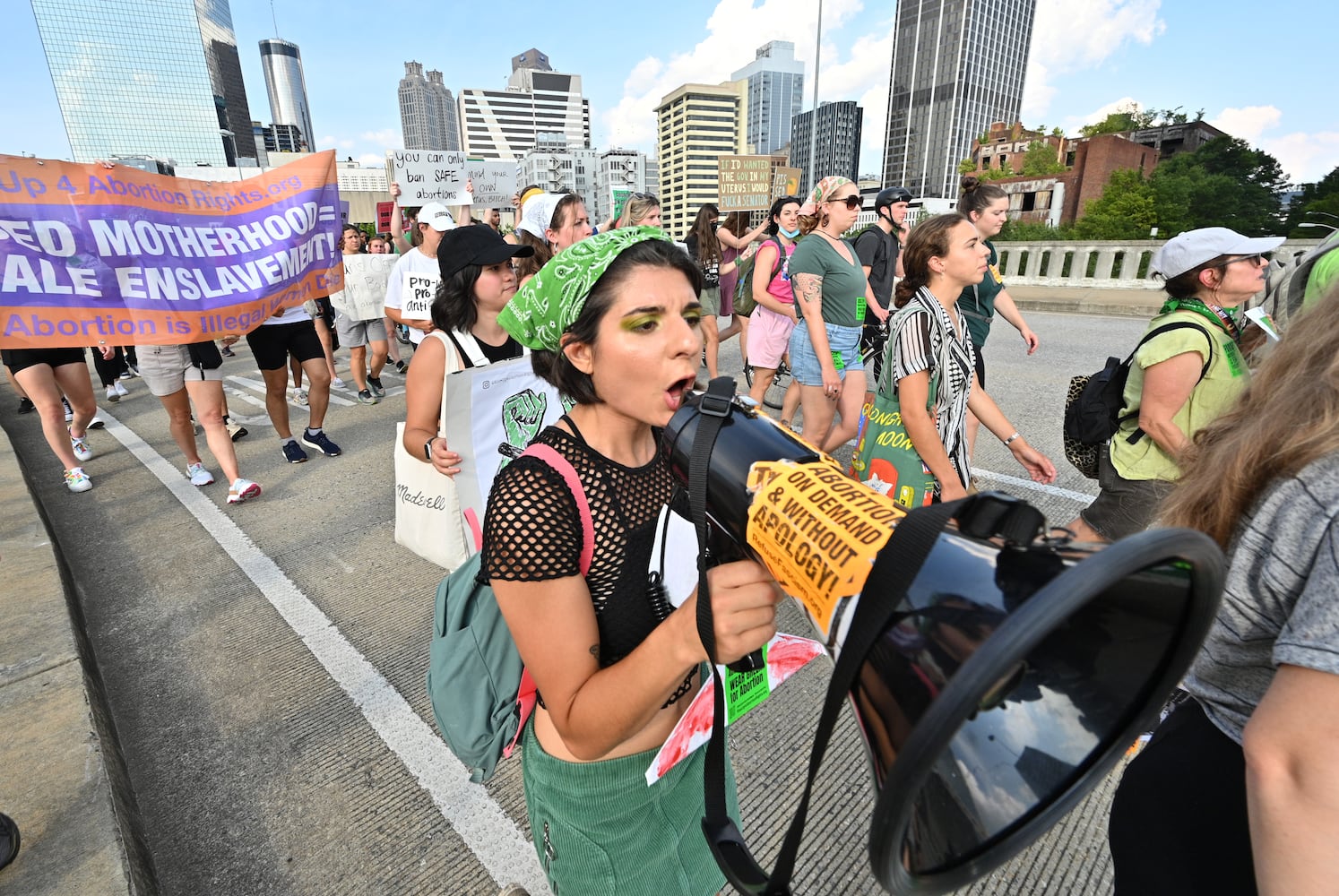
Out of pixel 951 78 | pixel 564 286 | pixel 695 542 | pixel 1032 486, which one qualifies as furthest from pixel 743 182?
pixel 951 78

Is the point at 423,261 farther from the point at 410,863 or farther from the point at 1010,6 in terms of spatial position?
the point at 1010,6

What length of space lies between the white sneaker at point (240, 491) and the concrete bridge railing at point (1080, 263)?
54.8ft

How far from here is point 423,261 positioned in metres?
5.35

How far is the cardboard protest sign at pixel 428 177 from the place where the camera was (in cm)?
770

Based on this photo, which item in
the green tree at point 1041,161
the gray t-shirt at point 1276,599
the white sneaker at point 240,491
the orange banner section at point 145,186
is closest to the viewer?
the gray t-shirt at point 1276,599

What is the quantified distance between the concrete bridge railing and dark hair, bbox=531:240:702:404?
17374mm

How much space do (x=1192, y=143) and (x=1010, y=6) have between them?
2267 inches

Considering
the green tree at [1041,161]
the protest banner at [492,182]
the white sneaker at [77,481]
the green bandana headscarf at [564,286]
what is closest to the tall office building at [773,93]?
the green tree at [1041,161]

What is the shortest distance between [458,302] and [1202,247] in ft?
9.71

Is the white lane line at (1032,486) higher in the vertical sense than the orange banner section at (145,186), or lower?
lower

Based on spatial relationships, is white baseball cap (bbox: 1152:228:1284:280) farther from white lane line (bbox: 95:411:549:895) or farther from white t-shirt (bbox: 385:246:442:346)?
white t-shirt (bbox: 385:246:442:346)

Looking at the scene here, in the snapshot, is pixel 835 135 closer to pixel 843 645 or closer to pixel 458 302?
→ pixel 458 302

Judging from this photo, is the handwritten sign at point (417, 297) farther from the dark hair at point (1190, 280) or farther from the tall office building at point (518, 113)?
the tall office building at point (518, 113)

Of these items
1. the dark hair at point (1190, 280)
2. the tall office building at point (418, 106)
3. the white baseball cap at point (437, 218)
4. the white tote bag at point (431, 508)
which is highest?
the tall office building at point (418, 106)
